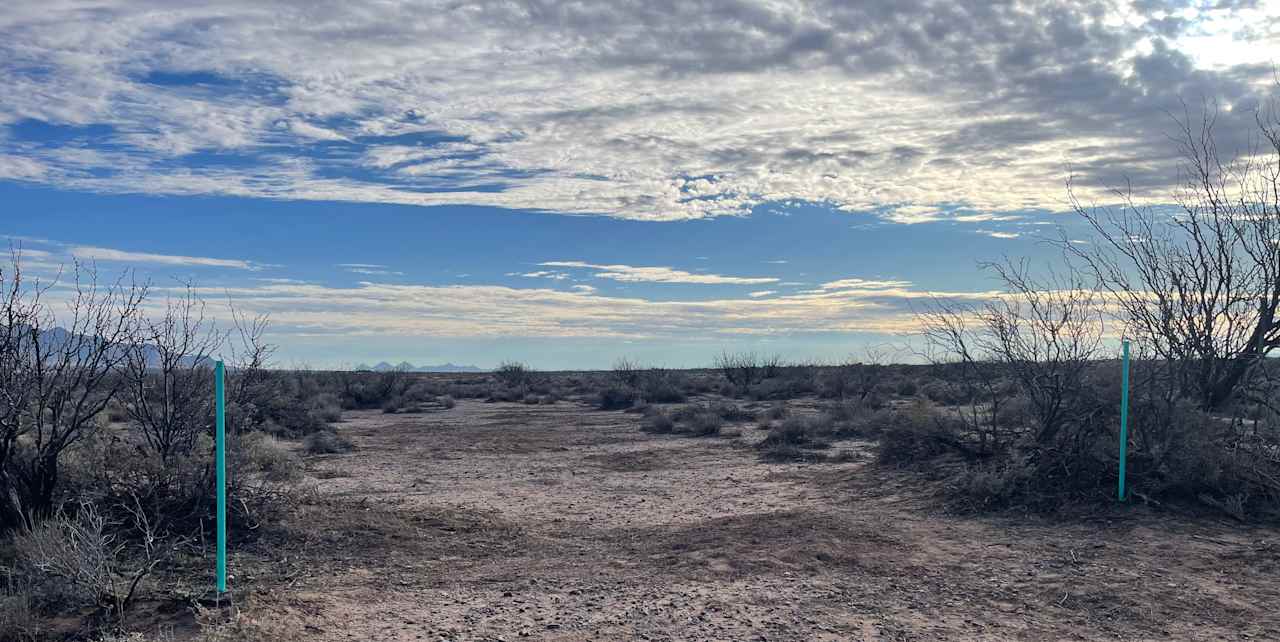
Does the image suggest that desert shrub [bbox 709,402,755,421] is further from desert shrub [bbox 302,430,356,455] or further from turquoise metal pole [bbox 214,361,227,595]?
turquoise metal pole [bbox 214,361,227,595]

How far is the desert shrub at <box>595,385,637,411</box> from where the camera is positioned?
35406 millimetres

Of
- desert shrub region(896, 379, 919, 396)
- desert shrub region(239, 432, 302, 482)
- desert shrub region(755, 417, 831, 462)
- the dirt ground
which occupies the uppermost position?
desert shrub region(896, 379, 919, 396)

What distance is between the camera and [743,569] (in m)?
8.59

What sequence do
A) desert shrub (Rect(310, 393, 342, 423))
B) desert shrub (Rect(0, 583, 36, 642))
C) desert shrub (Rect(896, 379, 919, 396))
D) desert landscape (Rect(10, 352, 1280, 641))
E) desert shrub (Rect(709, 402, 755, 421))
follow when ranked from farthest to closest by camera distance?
desert shrub (Rect(896, 379, 919, 396)), desert shrub (Rect(310, 393, 342, 423)), desert shrub (Rect(709, 402, 755, 421)), desert landscape (Rect(10, 352, 1280, 641)), desert shrub (Rect(0, 583, 36, 642))

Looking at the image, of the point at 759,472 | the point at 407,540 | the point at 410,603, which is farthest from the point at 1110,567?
the point at 759,472

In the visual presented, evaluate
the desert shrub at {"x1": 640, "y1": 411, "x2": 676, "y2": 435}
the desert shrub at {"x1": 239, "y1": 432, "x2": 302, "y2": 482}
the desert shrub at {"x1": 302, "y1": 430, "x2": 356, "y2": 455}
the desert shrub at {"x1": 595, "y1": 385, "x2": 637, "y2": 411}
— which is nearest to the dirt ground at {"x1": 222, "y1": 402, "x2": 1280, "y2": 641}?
the desert shrub at {"x1": 239, "y1": 432, "x2": 302, "y2": 482}

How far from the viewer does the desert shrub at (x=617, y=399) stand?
116 ft

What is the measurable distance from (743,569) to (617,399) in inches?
1073

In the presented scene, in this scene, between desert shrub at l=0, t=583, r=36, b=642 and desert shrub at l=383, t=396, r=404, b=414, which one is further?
desert shrub at l=383, t=396, r=404, b=414

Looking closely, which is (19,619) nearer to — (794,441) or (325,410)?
(794,441)

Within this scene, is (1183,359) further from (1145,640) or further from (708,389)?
(708,389)

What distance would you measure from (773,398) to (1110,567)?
27.2m

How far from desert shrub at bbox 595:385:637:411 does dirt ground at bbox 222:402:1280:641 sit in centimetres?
2088

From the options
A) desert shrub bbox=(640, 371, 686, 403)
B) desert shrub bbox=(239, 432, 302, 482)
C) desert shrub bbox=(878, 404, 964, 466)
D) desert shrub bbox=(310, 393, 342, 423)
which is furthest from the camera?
desert shrub bbox=(640, 371, 686, 403)
